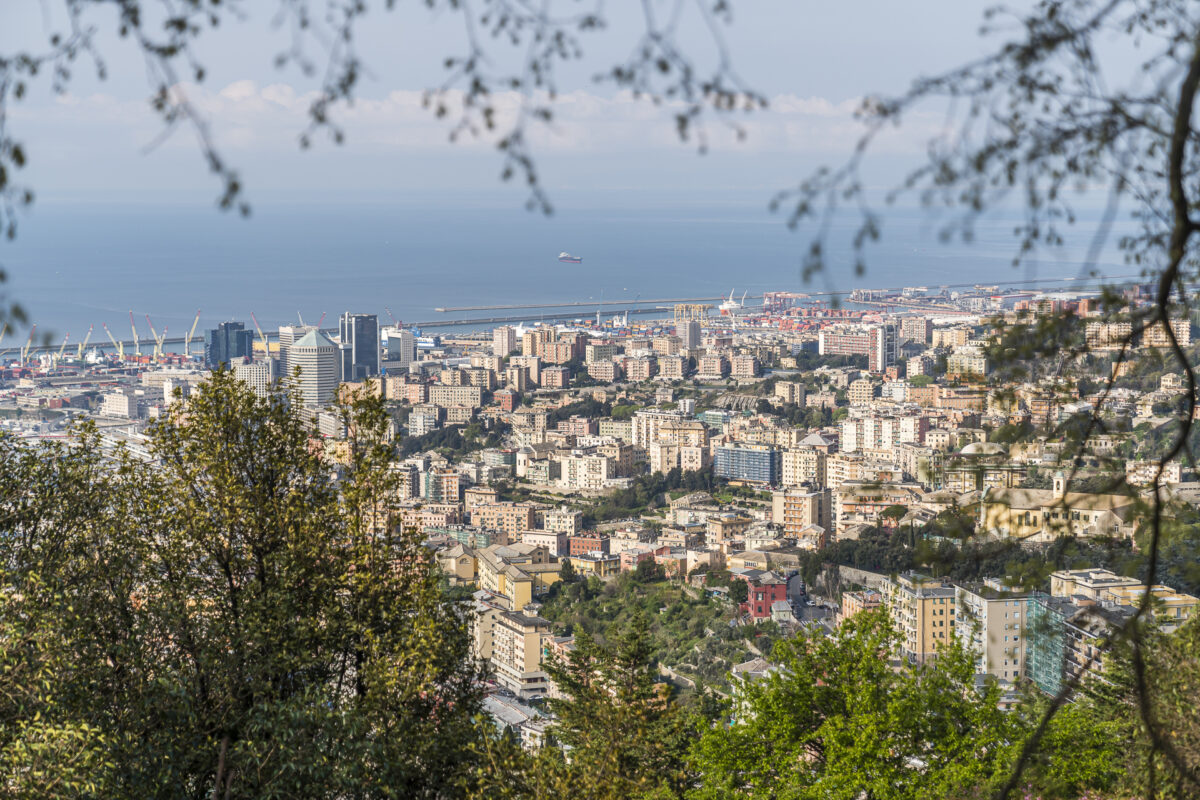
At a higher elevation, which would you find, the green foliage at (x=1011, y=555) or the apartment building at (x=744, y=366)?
the green foliage at (x=1011, y=555)

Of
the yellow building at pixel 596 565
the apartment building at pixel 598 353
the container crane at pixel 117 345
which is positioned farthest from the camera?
the apartment building at pixel 598 353

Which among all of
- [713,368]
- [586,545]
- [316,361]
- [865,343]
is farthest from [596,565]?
[865,343]

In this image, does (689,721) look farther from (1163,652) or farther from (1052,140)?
(1052,140)

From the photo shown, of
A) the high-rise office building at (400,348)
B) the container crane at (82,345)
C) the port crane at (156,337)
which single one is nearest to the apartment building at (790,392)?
the high-rise office building at (400,348)

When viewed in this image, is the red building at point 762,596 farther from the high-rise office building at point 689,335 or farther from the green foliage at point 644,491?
the high-rise office building at point 689,335

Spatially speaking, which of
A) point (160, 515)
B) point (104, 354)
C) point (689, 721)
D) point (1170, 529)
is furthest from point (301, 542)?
point (104, 354)

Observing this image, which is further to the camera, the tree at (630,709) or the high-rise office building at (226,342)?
the high-rise office building at (226,342)

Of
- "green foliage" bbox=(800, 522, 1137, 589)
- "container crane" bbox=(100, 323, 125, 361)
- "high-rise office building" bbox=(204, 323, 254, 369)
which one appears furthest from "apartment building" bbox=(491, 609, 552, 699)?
"container crane" bbox=(100, 323, 125, 361)
